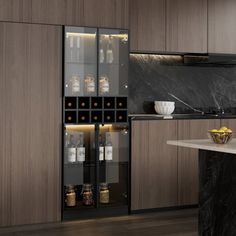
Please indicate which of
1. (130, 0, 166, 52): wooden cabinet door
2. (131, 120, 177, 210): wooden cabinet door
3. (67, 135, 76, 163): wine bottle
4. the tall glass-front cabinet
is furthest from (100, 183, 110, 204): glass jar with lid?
(130, 0, 166, 52): wooden cabinet door

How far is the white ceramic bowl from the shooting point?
552 centimetres

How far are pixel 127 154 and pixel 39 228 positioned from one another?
1.17 metres

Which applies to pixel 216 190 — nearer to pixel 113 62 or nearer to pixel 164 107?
pixel 113 62

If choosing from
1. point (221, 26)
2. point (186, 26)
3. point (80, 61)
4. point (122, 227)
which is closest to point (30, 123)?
point (80, 61)

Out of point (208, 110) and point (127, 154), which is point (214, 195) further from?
point (208, 110)

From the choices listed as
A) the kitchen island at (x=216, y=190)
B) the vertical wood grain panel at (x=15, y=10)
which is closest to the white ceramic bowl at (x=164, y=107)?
the vertical wood grain panel at (x=15, y=10)

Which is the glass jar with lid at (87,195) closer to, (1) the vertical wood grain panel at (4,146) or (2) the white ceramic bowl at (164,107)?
(1) the vertical wood grain panel at (4,146)

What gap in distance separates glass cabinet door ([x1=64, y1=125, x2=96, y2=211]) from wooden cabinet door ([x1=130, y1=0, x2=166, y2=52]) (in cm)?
109

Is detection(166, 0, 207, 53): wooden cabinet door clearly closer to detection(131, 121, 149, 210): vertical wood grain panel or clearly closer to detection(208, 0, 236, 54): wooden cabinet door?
detection(208, 0, 236, 54): wooden cabinet door

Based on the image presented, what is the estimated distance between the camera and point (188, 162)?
5227mm

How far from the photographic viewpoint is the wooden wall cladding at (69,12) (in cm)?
443

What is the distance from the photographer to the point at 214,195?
3430mm

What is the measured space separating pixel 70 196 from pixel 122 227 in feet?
2.03

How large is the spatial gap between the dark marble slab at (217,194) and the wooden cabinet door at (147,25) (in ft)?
6.46
